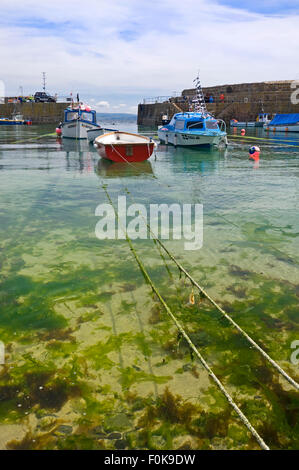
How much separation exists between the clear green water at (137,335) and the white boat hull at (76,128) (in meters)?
23.4

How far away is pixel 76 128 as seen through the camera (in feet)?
103

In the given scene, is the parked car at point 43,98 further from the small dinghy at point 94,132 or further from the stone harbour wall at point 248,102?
the small dinghy at point 94,132

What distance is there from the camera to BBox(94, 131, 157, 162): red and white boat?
674 inches

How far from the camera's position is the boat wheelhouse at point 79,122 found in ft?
100

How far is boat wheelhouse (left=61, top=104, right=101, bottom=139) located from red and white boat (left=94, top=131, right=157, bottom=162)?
43.5 ft

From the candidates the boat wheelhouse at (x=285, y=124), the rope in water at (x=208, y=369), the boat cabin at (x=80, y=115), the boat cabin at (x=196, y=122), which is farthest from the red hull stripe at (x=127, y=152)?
the boat wheelhouse at (x=285, y=124)

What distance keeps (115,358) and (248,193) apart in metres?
9.10

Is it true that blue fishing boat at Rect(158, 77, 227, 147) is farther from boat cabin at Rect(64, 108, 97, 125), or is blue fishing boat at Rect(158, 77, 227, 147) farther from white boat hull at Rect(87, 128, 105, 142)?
boat cabin at Rect(64, 108, 97, 125)

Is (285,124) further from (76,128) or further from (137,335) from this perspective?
(137,335)

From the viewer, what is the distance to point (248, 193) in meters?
11.6

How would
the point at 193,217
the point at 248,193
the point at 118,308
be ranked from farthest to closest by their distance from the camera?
1. the point at 248,193
2. the point at 193,217
3. the point at 118,308

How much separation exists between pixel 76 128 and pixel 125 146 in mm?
15871
